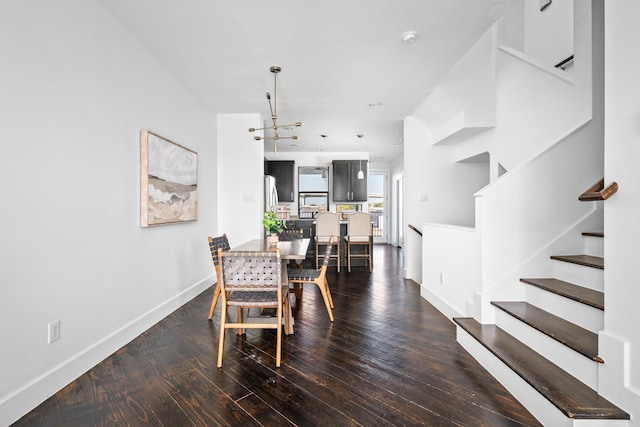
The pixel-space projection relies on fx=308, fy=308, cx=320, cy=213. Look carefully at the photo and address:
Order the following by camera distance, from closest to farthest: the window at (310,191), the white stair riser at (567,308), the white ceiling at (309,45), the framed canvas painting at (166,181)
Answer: the white stair riser at (567,308)
the white ceiling at (309,45)
the framed canvas painting at (166,181)
the window at (310,191)

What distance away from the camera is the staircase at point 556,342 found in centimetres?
145

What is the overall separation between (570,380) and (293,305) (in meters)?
2.56

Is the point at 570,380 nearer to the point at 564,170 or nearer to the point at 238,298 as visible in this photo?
the point at 564,170

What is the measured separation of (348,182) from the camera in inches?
316

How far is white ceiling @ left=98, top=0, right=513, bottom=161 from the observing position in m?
2.38

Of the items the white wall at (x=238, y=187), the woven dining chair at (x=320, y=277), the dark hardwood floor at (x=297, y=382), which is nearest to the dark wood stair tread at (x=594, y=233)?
the dark hardwood floor at (x=297, y=382)

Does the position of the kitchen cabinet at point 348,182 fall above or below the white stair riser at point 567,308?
above

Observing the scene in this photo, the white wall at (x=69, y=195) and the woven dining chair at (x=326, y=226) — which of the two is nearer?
the white wall at (x=69, y=195)

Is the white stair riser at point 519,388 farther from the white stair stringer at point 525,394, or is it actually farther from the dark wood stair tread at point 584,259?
the dark wood stair tread at point 584,259

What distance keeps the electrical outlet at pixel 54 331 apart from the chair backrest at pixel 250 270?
3.32 ft

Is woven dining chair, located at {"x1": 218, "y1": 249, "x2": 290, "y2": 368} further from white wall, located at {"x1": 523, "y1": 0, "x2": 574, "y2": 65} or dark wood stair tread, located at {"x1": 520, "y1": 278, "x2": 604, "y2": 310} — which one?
white wall, located at {"x1": 523, "y1": 0, "x2": 574, "y2": 65}

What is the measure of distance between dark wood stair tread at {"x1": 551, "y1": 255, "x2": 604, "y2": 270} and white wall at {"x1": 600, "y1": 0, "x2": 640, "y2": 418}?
0.64 meters

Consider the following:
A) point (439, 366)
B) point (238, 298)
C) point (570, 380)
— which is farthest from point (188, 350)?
point (570, 380)

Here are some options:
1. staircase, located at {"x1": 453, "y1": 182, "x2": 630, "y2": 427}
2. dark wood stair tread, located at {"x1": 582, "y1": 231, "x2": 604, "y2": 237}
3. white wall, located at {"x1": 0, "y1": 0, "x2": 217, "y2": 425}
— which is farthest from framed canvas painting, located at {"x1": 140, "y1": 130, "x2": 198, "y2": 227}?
dark wood stair tread, located at {"x1": 582, "y1": 231, "x2": 604, "y2": 237}
